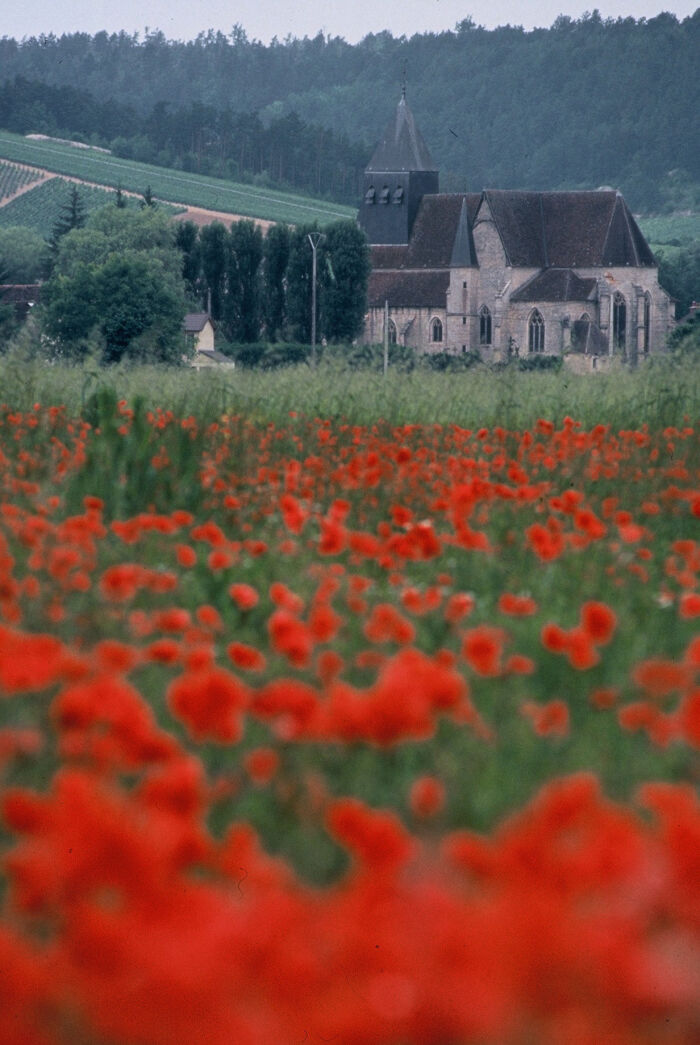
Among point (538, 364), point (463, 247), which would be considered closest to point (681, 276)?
point (463, 247)

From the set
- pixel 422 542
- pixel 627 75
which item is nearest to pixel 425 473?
pixel 422 542

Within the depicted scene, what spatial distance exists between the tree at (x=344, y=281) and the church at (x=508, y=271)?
4632mm

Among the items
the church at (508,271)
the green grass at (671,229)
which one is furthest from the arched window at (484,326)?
the green grass at (671,229)

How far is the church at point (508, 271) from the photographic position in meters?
77.0

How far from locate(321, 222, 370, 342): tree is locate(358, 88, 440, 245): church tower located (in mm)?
8958

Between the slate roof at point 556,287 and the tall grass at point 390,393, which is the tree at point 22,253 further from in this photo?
the tall grass at point 390,393

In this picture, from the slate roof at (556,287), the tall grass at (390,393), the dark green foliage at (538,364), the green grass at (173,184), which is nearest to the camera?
the tall grass at (390,393)

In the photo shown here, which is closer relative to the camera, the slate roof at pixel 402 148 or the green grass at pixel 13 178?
the slate roof at pixel 402 148

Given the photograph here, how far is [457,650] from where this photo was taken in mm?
3189

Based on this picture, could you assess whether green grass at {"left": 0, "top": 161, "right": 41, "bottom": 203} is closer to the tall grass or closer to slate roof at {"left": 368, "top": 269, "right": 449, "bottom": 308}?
slate roof at {"left": 368, "top": 269, "right": 449, "bottom": 308}

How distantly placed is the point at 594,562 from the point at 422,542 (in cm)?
113

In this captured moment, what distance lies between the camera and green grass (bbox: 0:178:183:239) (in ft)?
341

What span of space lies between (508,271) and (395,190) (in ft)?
Result: 26.5

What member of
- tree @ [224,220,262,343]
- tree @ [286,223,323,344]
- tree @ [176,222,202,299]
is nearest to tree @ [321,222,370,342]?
tree @ [286,223,323,344]
